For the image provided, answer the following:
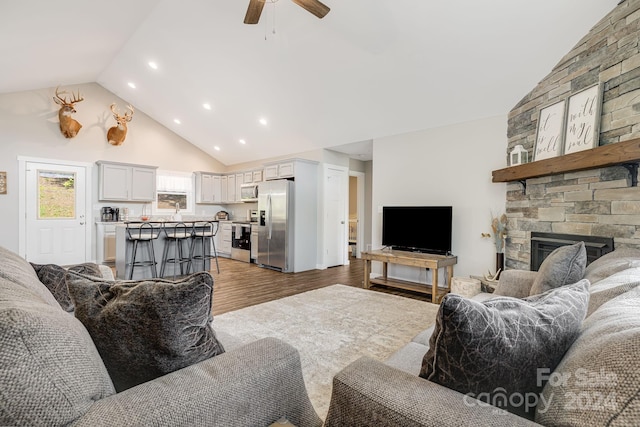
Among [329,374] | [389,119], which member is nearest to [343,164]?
[389,119]

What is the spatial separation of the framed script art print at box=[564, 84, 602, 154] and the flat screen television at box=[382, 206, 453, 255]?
1677mm

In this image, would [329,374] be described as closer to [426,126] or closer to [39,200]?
[426,126]

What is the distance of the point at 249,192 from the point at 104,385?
22.7 feet

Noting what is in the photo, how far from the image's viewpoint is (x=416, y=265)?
410cm

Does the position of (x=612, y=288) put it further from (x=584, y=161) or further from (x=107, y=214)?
(x=107, y=214)

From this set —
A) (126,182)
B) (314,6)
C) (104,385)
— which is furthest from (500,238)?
(126,182)

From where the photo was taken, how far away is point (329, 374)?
2154 millimetres

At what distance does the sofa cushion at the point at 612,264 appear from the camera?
171 cm

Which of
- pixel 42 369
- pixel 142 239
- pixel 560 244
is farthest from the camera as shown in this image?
pixel 142 239

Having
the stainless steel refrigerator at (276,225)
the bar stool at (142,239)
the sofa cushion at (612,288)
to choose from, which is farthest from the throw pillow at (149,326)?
the stainless steel refrigerator at (276,225)

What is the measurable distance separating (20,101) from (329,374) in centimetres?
754

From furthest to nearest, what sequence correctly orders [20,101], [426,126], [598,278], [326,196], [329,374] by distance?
[326,196], [20,101], [426,126], [329,374], [598,278]

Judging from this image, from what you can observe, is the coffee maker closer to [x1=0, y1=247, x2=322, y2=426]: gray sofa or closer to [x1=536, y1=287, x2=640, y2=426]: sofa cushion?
[x1=0, y1=247, x2=322, y2=426]: gray sofa

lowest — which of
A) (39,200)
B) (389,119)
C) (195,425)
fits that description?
(195,425)
